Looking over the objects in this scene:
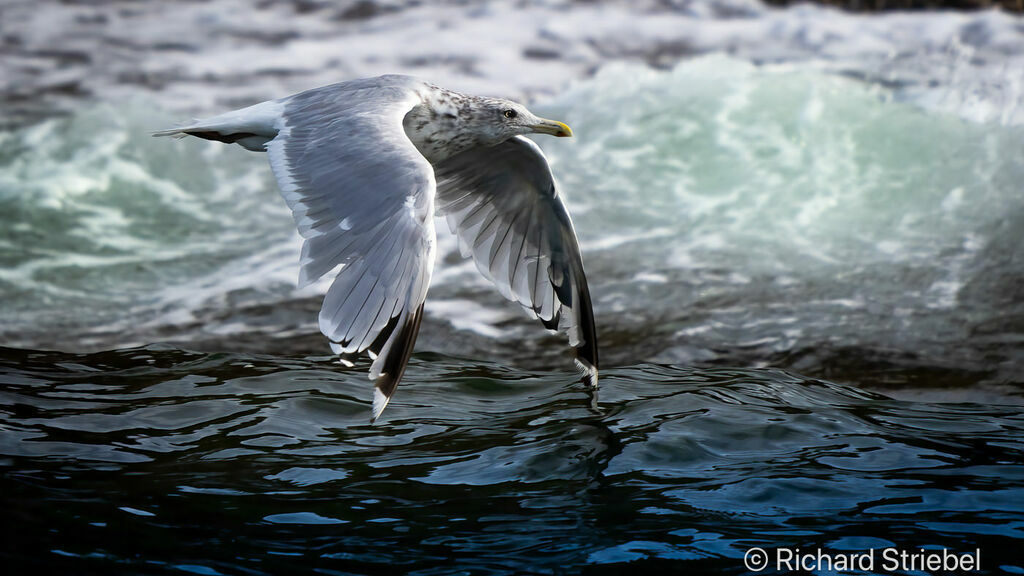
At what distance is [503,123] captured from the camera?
15.2 ft

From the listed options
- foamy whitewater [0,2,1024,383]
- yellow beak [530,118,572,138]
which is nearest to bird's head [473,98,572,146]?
yellow beak [530,118,572,138]

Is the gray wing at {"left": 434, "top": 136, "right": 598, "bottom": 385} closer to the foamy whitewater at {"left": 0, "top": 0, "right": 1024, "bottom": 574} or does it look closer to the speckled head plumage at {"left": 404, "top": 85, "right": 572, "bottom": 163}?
the speckled head plumage at {"left": 404, "top": 85, "right": 572, "bottom": 163}

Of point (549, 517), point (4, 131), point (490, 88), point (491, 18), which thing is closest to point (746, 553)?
point (549, 517)

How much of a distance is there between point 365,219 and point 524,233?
134 cm

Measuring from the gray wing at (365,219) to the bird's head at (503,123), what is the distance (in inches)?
20.2

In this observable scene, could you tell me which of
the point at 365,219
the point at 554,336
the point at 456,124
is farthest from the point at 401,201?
the point at 554,336

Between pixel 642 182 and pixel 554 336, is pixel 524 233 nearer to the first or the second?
pixel 554 336

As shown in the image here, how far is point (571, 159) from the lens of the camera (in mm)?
8492

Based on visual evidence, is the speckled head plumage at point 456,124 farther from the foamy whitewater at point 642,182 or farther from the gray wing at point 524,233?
the foamy whitewater at point 642,182

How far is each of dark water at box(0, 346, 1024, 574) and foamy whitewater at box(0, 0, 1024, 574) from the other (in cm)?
2

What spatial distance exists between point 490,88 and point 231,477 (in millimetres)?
6519
